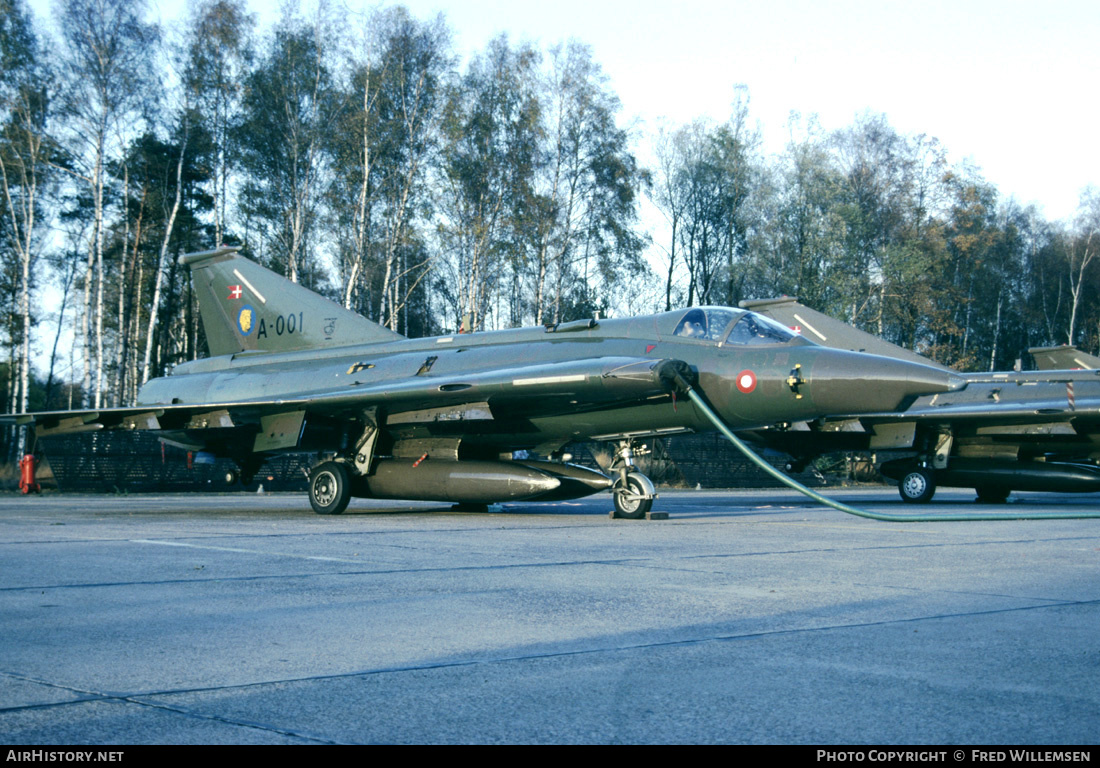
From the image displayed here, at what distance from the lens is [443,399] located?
1214 centimetres

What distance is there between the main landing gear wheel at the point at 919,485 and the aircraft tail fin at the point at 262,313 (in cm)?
1088

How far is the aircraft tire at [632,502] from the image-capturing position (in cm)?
1188

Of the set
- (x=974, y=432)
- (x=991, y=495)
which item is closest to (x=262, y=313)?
(x=974, y=432)

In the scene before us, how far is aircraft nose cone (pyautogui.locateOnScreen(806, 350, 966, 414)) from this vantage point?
10344mm

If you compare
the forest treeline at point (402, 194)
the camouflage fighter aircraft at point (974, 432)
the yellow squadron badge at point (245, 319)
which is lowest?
the camouflage fighter aircraft at point (974, 432)

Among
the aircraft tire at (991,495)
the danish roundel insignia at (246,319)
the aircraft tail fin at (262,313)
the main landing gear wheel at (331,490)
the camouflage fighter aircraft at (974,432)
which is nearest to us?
the main landing gear wheel at (331,490)

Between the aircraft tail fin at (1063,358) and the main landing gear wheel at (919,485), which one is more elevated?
the aircraft tail fin at (1063,358)

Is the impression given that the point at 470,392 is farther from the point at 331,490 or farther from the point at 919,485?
the point at 919,485

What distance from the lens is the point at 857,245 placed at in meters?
42.0

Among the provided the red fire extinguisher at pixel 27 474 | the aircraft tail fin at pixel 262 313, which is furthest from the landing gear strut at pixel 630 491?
the red fire extinguisher at pixel 27 474

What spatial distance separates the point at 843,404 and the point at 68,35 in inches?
1053

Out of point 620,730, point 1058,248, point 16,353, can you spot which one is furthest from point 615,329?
point 1058,248

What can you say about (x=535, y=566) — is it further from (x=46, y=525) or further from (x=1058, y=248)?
(x=1058, y=248)

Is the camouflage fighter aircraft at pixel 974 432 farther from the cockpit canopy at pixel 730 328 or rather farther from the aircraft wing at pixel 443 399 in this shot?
the aircraft wing at pixel 443 399
